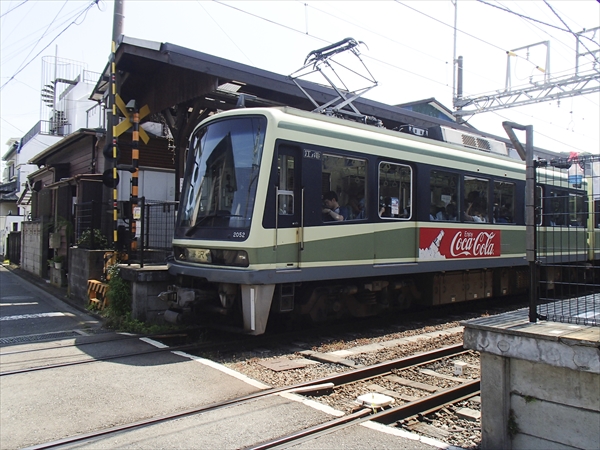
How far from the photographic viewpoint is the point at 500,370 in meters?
3.73

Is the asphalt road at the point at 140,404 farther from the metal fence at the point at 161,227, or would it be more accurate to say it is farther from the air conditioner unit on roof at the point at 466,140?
the air conditioner unit on roof at the point at 466,140

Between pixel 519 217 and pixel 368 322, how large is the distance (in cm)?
442

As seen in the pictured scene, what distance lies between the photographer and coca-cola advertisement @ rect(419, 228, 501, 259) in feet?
29.4

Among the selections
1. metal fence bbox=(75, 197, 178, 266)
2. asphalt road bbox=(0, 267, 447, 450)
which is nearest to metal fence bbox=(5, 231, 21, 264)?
metal fence bbox=(75, 197, 178, 266)

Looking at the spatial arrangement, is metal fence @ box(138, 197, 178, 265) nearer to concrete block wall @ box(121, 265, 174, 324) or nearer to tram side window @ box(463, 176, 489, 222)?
concrete block wall @ box(121, 265, 174, 324)

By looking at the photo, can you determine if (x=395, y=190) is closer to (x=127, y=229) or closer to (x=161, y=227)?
(x=161, y=227)

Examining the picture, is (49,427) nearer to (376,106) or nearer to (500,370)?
(500,370)

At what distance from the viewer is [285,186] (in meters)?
7.05

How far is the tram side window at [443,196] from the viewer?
906 centimetres

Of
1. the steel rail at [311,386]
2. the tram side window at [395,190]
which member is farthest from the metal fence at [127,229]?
the steel rail at [311,386]

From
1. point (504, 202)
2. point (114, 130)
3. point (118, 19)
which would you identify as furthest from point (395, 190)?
point (118, 19)

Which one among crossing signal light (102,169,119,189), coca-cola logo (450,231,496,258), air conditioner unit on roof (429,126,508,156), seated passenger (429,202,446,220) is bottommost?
coca-cola logo (450,231,496,258)

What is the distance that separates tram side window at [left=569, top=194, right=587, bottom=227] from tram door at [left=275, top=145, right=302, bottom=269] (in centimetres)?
332

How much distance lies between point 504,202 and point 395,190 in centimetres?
350
